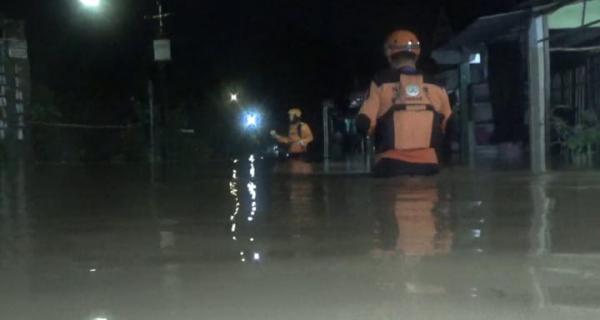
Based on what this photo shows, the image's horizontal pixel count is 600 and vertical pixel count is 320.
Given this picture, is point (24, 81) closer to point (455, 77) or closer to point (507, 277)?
point (455, 77)

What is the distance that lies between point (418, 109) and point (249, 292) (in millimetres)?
5259

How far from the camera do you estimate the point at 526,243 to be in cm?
721

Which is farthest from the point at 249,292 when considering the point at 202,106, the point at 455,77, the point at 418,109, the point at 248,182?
the point at 202,106

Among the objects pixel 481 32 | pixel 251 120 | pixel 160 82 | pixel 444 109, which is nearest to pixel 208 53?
pixel 251 120

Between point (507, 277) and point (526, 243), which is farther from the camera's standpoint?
point (526, 243)

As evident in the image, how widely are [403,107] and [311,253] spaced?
4.02 metres

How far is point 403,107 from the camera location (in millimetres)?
10797

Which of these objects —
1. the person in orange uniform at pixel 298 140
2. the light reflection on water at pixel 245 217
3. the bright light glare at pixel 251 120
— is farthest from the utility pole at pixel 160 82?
the light reflection on water at pixel 245 217

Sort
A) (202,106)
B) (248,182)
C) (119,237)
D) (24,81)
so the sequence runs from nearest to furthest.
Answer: (119,237) → (248,182) → (24,81) → (202,106)

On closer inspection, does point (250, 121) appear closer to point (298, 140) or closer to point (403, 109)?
point (298, 140)

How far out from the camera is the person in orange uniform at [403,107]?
1081 cm

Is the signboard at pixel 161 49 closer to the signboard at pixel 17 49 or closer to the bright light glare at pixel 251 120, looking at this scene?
the signboard at pixel 17 49

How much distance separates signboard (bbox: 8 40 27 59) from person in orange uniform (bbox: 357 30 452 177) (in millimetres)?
11601

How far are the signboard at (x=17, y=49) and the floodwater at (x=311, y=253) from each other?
10.0 meters
